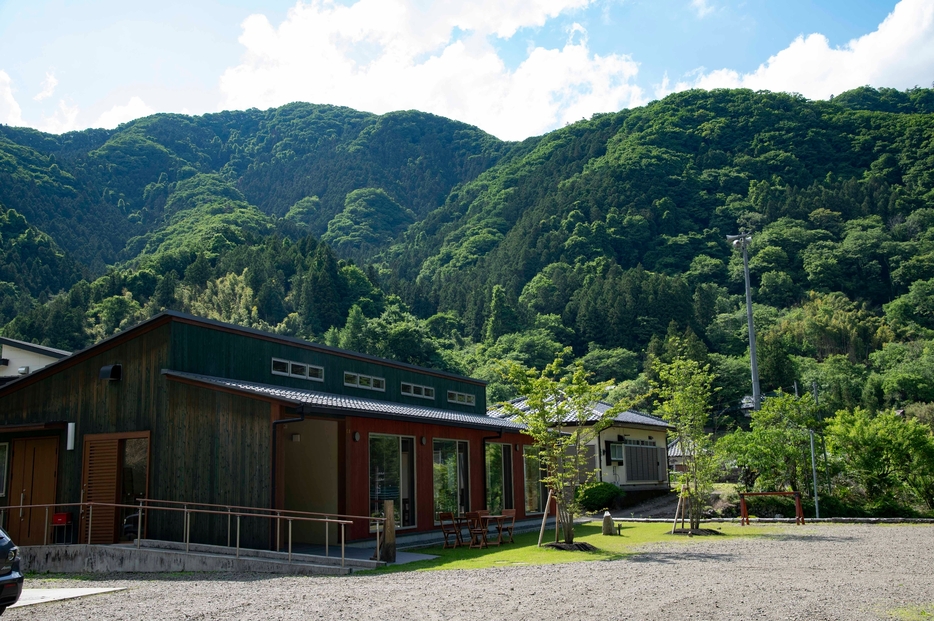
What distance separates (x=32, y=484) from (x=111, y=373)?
3384mm

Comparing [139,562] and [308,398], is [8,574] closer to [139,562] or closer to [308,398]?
[139,562]

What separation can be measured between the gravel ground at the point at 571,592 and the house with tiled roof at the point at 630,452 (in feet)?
48.3

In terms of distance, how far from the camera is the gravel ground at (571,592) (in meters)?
8.52

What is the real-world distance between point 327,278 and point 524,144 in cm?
8675

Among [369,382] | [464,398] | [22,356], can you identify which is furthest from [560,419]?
[22,356]

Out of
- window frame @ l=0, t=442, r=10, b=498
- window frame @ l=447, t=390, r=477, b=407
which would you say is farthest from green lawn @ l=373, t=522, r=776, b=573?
window frame @ l=0, t=442, r=10, b=498

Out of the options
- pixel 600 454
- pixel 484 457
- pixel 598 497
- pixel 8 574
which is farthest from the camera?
pixel 600 454

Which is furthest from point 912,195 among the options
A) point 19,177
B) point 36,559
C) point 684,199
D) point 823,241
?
point 19,177

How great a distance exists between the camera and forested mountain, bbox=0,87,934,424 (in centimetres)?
6962

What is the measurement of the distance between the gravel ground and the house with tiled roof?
14731mm

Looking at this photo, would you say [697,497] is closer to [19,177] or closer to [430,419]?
[430,419]

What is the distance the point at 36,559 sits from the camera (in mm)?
14414

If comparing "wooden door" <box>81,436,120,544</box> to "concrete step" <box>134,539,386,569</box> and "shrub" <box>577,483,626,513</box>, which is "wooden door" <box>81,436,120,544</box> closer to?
"concrete step" <box>134,539,386,569</box>

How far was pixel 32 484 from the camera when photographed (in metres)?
16.4
